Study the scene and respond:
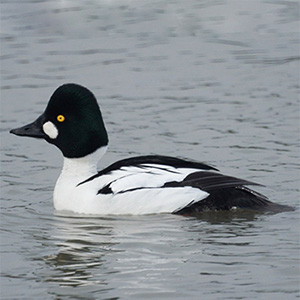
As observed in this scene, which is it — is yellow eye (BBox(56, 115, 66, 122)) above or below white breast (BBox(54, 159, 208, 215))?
above

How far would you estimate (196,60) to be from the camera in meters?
16.6

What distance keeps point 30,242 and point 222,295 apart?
235cm

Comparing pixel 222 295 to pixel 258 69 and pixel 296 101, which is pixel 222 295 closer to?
pixel 296 101

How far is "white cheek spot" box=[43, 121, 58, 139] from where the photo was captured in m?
10.6

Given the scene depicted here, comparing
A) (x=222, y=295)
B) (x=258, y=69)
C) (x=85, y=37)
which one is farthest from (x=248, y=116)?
(x=222, y=295)

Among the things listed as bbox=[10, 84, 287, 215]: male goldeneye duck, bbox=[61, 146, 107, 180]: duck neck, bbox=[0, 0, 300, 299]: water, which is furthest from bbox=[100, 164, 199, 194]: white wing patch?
bbox=[61, 146, 107, 180]: duck neck

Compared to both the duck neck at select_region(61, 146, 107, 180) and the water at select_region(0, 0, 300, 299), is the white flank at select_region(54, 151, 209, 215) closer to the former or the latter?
the water at select_region(0, 0, 300, 299)

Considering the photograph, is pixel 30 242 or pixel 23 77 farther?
pixel 23 77

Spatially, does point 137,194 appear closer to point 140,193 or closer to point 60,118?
point 140,193

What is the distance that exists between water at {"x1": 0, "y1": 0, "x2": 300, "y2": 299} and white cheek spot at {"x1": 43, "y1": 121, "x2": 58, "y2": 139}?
0.76m

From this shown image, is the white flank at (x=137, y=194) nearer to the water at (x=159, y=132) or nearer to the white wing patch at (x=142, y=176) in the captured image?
the white wing patch at (x=142, y=176)

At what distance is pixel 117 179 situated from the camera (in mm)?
10086

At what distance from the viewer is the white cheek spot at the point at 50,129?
1059 cm

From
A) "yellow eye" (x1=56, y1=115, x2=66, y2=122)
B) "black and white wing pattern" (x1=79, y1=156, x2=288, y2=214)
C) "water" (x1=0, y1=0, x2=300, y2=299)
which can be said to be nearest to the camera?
"water" (x1=0, y1=0, x2=300, y2=299)
